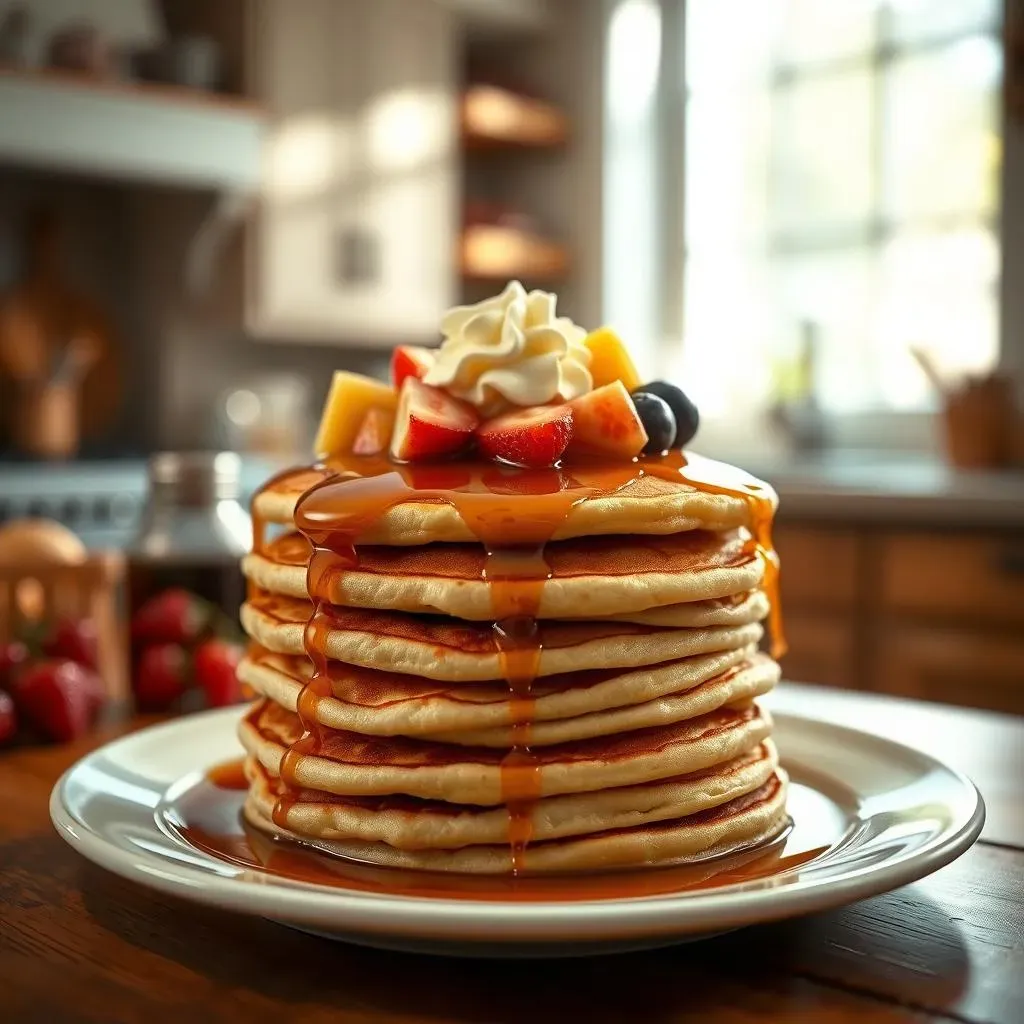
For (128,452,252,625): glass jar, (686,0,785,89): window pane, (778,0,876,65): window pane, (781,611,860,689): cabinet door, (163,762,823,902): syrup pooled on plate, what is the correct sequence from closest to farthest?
1. (163,762,823,902): syrup pooled on plate
2. (128,452,252,625): glass jar
3. (781,611,860,689): cabinet door
4. (778,0,876,65): window pane
5. (686,0,785,89): window pane

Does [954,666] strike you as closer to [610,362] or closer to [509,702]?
[610,362]

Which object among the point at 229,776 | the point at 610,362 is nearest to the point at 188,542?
the point at 229,776

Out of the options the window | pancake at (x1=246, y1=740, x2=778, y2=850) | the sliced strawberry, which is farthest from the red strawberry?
the window

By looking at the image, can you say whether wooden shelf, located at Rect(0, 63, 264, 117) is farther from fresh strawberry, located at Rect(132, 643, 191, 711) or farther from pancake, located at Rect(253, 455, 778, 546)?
pancake, located at Rect(253, 455, 778, 546)

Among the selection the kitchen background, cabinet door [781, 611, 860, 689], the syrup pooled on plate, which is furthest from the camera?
the kitchen background

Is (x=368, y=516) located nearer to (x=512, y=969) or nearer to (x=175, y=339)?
(x=512, y=969)

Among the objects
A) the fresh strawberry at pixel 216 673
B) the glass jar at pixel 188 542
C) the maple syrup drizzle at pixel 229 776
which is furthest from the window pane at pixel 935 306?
the maple syrup drizzle at pixel 229 776
